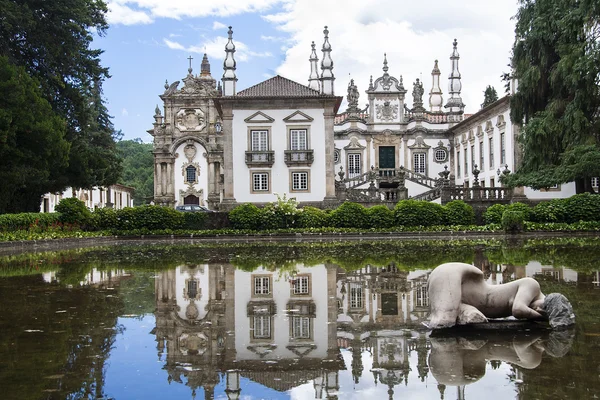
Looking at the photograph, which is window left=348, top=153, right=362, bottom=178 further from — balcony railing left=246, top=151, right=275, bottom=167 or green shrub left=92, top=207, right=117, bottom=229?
green shrub left=92, top=207, right=117, bottom=229

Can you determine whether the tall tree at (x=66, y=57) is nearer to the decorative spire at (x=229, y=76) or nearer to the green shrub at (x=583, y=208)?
the decorative spire at (x=229, y=76)

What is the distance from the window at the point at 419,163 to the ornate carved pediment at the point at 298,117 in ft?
42.9

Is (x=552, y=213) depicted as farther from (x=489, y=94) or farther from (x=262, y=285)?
(x=489, y=94)

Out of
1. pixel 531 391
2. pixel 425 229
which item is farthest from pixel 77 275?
pixel 425 229

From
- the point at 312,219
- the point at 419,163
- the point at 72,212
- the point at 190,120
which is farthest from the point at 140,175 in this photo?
the point at 312,219

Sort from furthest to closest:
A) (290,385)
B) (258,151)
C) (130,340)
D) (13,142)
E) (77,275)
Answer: (258,151) → (13,142) → (77,275) → (130,340) → (290,385)

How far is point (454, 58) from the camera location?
44.6 m

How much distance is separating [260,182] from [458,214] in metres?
11.3

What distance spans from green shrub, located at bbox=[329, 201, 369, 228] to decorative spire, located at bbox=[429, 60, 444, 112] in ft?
90.5

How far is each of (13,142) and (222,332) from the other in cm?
1753

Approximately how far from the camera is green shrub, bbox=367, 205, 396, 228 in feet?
81.7

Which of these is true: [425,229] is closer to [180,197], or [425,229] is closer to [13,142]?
[13,142]

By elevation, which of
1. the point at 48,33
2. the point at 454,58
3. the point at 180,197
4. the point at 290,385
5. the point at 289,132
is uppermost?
the point at 454,58

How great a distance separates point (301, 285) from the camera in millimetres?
9000
